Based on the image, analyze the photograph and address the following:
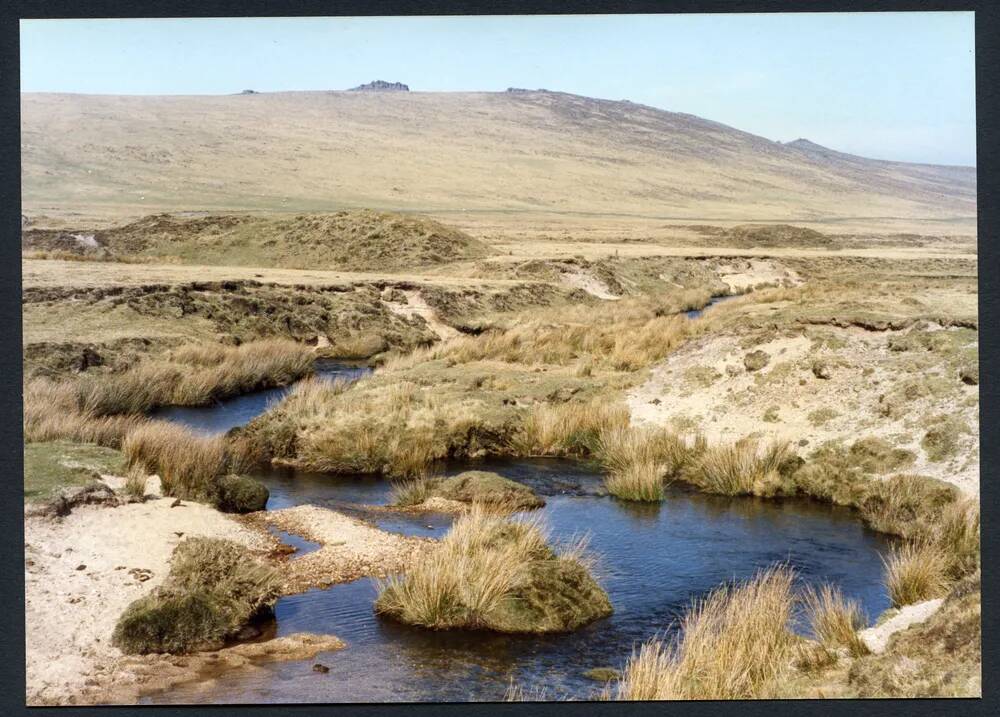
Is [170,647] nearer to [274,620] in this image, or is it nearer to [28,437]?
[274,620]

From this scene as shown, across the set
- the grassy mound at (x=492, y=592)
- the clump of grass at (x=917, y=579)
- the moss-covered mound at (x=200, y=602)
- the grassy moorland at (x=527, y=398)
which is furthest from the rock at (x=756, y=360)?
the moss-covered mound at (x=200, y=602)

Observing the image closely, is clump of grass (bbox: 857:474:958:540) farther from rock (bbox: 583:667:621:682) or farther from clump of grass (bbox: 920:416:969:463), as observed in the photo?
rock (bbox: 583:667:621:682)

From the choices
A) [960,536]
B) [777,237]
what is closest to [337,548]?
[960,536]

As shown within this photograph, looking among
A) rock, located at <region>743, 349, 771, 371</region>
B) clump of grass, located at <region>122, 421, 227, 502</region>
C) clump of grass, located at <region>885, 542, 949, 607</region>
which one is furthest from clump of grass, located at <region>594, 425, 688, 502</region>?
clump of grass, located at <region>122, 421, 227, 502</region>

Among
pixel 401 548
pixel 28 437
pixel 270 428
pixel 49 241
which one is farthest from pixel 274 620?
pixel 49 241

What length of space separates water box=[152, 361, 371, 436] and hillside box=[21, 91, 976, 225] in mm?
34476

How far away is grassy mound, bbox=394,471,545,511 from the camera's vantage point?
12.6 meters

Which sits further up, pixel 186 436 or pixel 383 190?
pixel 383 190

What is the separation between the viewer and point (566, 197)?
82.9 metres

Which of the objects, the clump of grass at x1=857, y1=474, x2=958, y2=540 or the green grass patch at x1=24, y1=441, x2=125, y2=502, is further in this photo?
the clump of grass at x1=857, y1=474, x2=958, y2=540

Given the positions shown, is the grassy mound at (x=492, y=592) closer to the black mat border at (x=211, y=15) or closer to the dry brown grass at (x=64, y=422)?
the black mat border at (x=211, y=15)

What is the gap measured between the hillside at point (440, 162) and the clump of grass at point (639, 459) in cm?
3909

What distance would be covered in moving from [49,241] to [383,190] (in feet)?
114

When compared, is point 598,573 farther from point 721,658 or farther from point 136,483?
point 136,483
